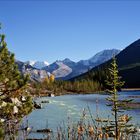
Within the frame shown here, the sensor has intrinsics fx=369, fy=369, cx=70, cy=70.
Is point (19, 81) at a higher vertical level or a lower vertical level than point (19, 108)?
higher

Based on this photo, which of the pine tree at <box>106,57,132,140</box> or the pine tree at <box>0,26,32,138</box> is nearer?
the pine tree at <box>106,57,132,140</box>

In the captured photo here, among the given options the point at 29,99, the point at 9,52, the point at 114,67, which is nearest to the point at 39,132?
the point at 29,99

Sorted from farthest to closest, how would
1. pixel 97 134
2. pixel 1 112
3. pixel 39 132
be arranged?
pixel 39 132 < pixel 1 112 < pixel 97 134

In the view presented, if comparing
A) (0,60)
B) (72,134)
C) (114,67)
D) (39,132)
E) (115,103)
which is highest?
(0,60)

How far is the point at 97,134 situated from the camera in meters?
7.78

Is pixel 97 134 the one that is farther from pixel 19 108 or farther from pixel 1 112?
pixel 19 108

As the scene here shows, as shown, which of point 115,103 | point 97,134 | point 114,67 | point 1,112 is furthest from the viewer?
point 1,112

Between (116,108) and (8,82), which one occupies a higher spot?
(8,82)

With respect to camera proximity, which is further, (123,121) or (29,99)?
(29,99)

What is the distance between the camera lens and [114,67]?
9.61 meters

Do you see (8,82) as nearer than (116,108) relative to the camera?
No

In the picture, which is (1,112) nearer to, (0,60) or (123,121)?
(0,60)

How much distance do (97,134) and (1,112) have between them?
1322cm

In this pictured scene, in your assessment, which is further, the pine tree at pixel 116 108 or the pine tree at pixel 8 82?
the pine tree at pixel 8 82
